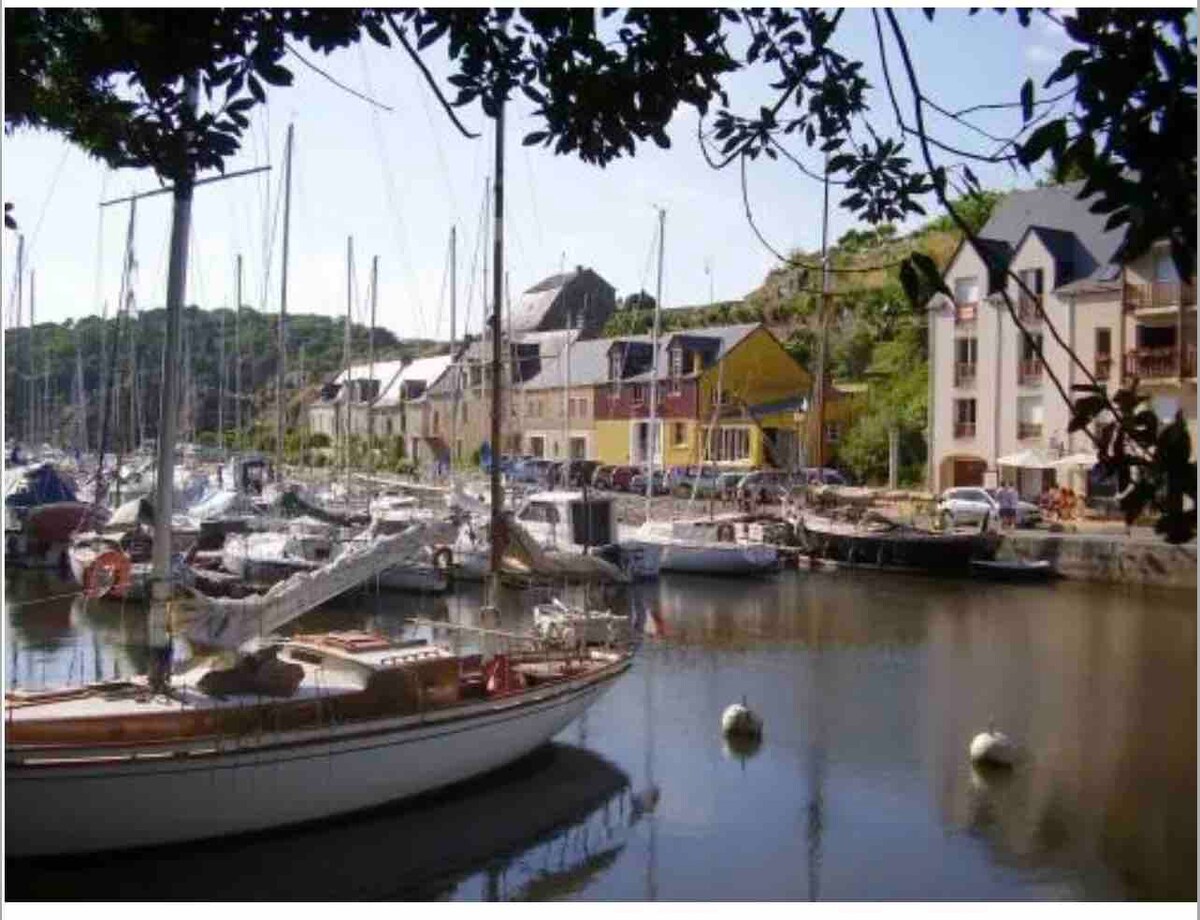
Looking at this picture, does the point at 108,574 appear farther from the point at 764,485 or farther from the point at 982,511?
the point at 764,485

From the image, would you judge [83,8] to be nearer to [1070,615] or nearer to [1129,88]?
[1129,88]

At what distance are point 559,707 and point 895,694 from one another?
14.5 ft

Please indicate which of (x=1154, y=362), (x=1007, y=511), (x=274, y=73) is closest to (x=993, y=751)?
(x=274, y=73)

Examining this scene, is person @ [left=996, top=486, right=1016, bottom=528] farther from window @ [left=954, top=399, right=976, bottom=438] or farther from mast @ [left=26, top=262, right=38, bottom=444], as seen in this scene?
mast @ [left=26, top=262, right=38, bottom=444]

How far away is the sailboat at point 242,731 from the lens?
22.5ft

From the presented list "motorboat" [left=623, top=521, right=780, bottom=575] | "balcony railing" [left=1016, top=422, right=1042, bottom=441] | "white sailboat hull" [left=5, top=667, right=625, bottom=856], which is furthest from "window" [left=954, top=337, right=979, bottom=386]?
"white sailboat hull" [left=5, top=667, right=625, bottom=856]

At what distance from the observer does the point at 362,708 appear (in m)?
7.96

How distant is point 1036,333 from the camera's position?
71.8ft

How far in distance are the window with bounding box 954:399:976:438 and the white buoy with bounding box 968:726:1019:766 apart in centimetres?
1734

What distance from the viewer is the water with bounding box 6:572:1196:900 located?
284 inches

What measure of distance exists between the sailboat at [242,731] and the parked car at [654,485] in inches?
809

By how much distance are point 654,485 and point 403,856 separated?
75.7 ft

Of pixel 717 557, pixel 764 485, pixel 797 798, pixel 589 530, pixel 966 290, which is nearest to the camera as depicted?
pixel 797 798

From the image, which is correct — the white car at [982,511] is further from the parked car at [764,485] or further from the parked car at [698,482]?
the parked car at [698,482]
